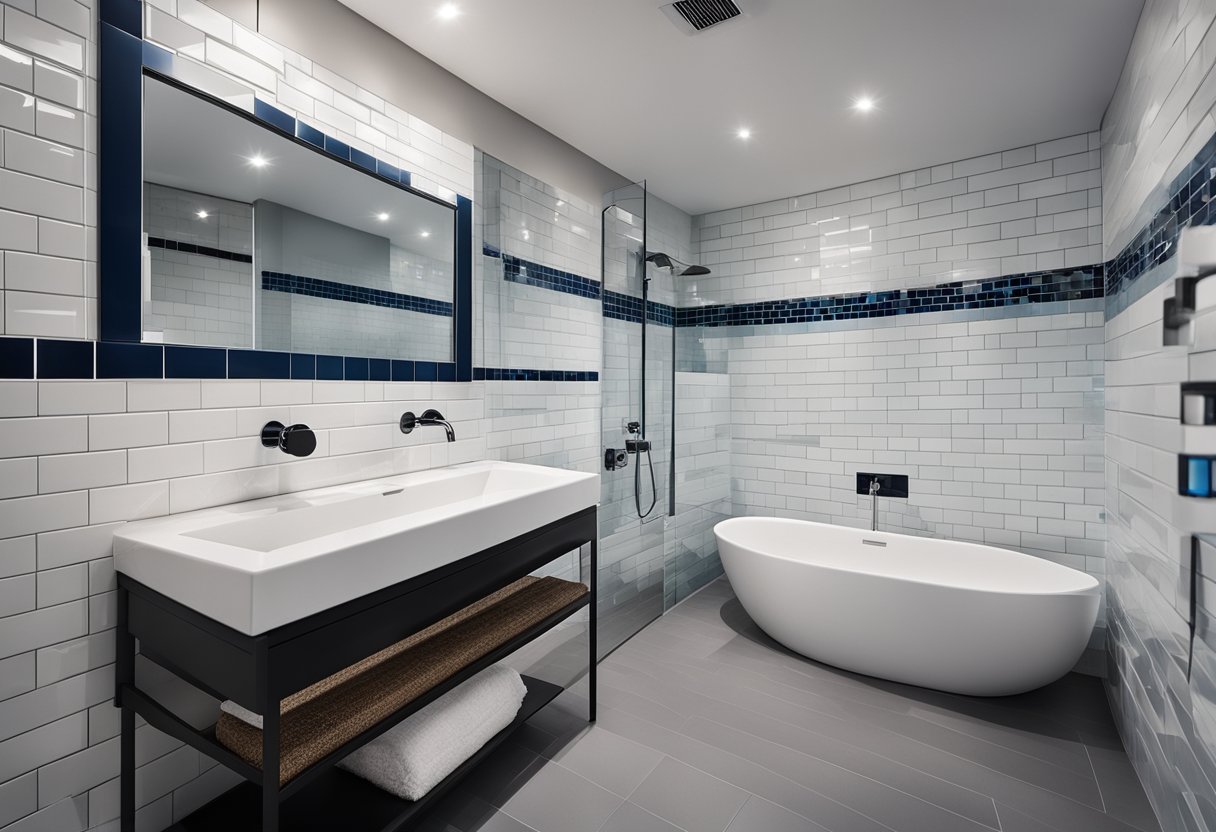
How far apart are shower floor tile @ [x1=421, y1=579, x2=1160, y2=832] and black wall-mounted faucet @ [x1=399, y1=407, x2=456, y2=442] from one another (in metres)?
1.30

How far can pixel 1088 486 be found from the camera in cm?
311

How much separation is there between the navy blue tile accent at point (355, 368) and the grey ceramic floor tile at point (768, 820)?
2.05 metres

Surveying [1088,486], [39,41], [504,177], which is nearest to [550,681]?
[504,177]

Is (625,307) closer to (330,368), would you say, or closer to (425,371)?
(425,371)

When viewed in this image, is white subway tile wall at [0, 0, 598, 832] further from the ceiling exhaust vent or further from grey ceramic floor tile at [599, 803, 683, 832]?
the ceiling exhaust vent

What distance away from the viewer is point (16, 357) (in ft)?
4.44

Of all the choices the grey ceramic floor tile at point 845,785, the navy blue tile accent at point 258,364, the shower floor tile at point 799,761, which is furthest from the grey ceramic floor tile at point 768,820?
the navy blue tile accent at point 258,364

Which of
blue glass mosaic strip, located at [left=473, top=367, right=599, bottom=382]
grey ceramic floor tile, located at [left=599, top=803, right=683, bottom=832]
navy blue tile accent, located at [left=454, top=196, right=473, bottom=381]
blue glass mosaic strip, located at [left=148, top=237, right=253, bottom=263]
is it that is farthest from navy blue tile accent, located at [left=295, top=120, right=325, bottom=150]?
grey ceramic floor tile, located at [left=599, top=803, right=683, bottom=832]

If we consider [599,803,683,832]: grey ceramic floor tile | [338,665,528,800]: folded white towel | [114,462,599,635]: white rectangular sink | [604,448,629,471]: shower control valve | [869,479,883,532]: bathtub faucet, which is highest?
[604,448,629,471]: shower control valve

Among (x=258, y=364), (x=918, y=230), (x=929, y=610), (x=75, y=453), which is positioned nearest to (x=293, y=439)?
(x=258, y=364)

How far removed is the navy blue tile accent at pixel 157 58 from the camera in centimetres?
157

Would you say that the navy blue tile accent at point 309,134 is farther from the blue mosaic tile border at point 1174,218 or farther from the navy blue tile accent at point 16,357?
the blue mosaic tile border at point 1174,218

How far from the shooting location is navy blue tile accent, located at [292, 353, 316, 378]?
195 centimetres

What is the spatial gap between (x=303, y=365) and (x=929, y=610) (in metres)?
2.77
